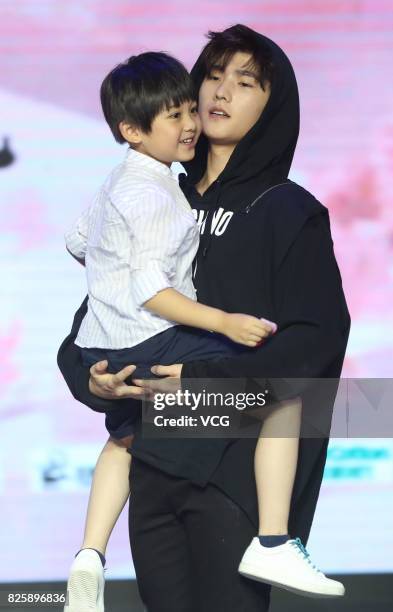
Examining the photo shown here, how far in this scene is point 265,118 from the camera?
248cm

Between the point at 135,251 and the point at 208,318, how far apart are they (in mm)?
188

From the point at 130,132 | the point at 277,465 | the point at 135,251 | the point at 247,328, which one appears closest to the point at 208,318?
the point at 247,328

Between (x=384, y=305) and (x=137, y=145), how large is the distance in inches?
67.3

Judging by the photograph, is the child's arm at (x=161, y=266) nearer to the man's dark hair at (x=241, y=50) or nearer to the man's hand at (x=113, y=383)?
the man's hand at (x=113, y=383)

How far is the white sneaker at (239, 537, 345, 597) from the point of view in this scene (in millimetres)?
2248

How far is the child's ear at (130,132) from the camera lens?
8.04 feet

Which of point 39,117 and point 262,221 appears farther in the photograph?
point 39,117

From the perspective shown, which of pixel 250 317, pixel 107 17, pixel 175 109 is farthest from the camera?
pixel 107 17

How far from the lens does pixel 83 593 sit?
7.98ft

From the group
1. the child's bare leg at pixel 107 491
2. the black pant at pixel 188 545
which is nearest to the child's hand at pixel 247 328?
the black pant at pixel 188 545

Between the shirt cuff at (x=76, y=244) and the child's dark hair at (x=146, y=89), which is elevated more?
the child's dark hair at (x=146, y=89)

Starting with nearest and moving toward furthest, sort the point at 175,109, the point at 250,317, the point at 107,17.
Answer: the point at 250,317, the point at 175,109, the point at 107,17

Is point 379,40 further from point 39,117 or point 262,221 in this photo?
point 262,221

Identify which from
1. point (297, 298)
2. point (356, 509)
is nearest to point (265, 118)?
point (297, 298)
